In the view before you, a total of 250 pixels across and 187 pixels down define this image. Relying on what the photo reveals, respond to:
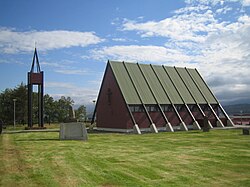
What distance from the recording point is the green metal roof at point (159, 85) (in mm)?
42469

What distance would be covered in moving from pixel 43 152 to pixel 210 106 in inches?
1397

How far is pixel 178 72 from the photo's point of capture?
52.1 metres

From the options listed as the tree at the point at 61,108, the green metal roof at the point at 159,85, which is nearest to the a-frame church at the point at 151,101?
the green metal roof at the point at 159,85

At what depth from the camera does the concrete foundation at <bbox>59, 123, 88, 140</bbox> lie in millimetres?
27453

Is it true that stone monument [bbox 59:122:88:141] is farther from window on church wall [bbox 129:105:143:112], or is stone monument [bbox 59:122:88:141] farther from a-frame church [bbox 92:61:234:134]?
window on church wall [bbox 129:105:143:112]

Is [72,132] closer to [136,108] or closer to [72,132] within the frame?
[72,132]

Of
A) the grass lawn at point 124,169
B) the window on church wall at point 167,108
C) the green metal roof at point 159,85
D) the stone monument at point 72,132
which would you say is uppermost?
the green metal roof at point 159,85

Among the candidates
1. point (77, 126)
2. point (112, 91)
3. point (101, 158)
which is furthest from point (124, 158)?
point (112, 91)

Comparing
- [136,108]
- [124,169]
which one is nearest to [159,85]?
[136,108]

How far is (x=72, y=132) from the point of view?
91.7ft

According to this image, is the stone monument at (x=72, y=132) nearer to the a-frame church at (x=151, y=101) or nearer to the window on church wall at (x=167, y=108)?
the a-frame church at (x=151, y=101)

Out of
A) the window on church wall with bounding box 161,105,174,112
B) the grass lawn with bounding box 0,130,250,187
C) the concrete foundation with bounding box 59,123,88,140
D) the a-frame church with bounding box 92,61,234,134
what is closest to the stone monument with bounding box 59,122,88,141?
the concrete foundation with bounding box 59,123,88,140

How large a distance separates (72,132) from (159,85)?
71.2 ft

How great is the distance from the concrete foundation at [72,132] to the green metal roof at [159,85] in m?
12.8
